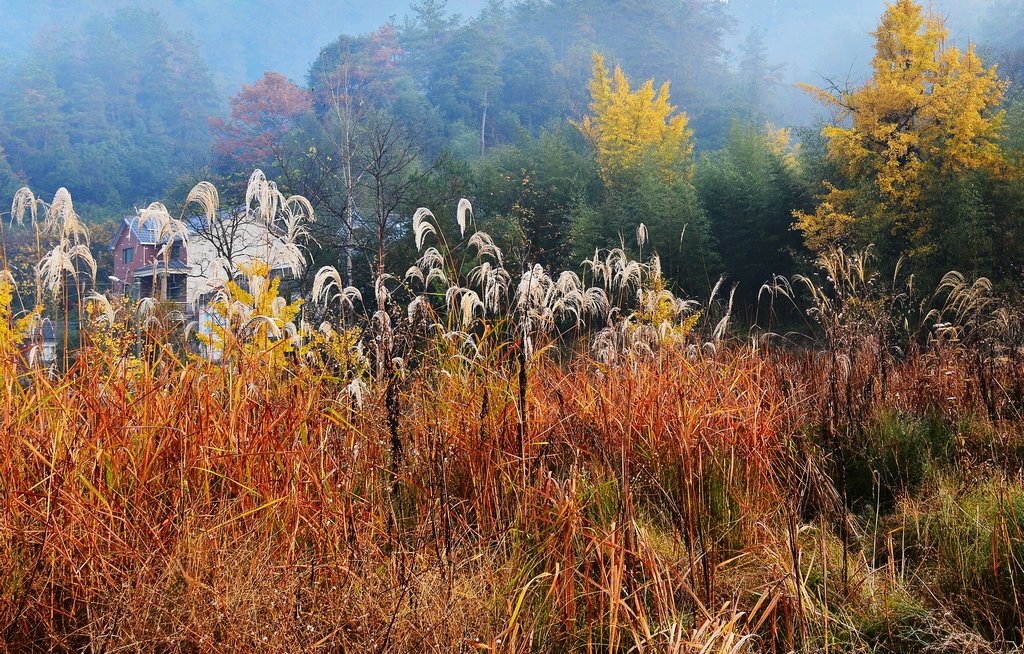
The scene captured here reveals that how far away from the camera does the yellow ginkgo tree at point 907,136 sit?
1524 cm

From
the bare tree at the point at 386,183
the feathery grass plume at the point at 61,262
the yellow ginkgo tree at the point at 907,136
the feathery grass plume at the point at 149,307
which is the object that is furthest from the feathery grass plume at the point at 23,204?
the yellow ginkgo tree at the point at 907,136

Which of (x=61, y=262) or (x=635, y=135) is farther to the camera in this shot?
(x=635, y=135)

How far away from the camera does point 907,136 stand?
1574cm

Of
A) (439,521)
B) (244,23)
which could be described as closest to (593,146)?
(439,521)

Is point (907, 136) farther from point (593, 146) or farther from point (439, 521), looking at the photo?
point (439, 521)

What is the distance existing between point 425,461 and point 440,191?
904 inches

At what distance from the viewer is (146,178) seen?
49281mm

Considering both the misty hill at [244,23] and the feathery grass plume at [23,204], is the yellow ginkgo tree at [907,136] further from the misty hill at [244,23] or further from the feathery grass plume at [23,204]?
the misty hill at [244,23]

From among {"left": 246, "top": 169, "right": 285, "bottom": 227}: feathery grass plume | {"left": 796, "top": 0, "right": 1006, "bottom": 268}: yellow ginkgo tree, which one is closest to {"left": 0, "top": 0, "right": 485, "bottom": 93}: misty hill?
{"left": 796, "top": 0, "right": 1006, "bottom": 268}: yellow ginkgo tree

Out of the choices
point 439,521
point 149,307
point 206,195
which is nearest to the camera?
point 439,521

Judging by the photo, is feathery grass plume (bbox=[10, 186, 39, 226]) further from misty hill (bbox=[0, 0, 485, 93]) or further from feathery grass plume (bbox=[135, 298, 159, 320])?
misty hill (bbox=[0, 0, 485, 93])

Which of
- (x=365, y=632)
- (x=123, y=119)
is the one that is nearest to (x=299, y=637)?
(x=365, y=632)

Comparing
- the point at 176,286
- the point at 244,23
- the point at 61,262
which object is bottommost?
the point at 176,286

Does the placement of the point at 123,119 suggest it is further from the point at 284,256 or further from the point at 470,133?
the point at 284,256
